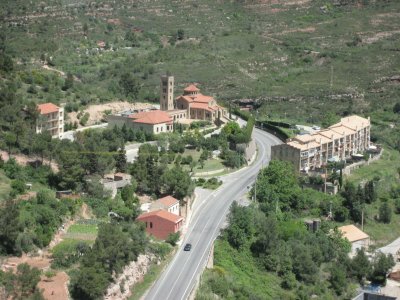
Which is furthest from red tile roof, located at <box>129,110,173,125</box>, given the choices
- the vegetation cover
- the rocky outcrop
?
the rocky outcrop

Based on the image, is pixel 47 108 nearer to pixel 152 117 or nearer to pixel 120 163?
pixel 152 117

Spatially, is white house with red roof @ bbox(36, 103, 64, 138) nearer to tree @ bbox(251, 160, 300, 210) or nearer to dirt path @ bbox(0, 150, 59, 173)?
dirt path @ bbox(0, 150, 59, 173)

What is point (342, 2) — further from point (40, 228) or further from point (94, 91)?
point (40, 228)

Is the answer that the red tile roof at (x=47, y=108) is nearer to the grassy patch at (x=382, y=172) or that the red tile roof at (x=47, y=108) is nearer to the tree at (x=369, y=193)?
the grassy patch at (x=382, y=172)

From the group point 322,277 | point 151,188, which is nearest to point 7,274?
point 151,188

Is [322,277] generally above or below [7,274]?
below

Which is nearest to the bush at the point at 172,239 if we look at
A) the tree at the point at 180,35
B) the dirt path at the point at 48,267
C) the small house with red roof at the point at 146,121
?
the dirt path at the point at 48,267
